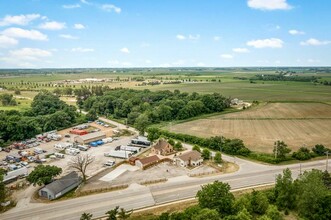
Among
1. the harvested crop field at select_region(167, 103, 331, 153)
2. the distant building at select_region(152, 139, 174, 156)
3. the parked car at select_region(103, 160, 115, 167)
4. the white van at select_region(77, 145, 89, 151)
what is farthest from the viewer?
the harvested crop field at select_region(167, 103, 331, 153)

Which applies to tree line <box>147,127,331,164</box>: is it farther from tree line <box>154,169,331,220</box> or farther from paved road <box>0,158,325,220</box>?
tree line <box>154,169,331,220</box>

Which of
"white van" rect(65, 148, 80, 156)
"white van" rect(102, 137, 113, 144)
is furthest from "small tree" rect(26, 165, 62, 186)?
"white van" rect(102, 137, 113, 144)

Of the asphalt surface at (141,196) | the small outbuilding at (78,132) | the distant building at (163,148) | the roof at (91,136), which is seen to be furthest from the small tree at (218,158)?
the small outbuilding at (78,132)

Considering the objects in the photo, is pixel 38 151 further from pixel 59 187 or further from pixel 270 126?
pixel 270 126

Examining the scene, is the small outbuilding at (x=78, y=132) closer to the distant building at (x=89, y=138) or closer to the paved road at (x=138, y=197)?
the distant building at (x=89, y=138)

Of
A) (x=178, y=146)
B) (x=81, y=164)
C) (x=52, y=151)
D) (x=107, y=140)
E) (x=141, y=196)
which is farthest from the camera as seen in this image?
(x=107, y=140)

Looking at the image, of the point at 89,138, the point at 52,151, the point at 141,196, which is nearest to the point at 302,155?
the point at 141,196
